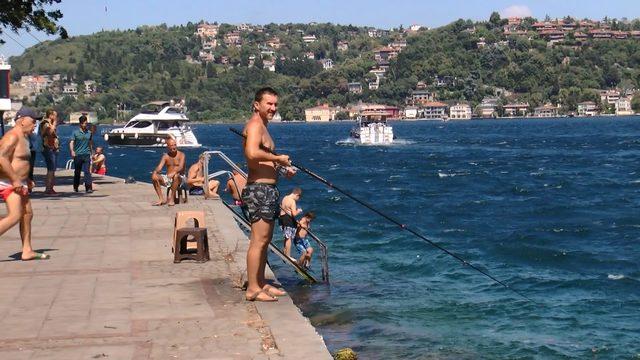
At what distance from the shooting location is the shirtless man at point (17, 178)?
39.6 ft

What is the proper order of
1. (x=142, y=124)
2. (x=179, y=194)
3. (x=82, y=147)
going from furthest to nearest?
(x=142, y=124)
(x=82, y=147)
(x=179, y=194)

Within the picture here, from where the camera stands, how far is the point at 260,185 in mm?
9781

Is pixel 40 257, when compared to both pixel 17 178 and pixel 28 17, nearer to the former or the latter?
pixel 17 178

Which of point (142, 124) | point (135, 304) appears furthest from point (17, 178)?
point (142, 124)

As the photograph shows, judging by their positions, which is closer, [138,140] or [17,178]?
[17,178]

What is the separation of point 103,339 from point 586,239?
18751mm

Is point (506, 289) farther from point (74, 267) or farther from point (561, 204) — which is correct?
point (561, 204)

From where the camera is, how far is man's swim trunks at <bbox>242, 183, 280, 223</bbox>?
31.7 ft

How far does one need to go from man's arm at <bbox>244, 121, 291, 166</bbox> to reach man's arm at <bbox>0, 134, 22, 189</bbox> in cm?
366

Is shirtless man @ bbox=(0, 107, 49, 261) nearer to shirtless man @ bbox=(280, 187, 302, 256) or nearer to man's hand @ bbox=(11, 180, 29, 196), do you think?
man's hand @ bbox=(11, 180, 29, 196)

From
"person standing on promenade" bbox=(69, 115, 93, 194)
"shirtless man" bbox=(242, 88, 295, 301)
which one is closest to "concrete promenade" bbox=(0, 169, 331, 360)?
"shirtless man" bbox=(242, 88, 295, 301)

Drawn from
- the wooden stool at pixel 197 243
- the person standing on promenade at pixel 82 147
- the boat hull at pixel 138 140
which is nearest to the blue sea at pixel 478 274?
the wooden stool at pixel 197 243

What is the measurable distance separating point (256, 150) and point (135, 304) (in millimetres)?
1814

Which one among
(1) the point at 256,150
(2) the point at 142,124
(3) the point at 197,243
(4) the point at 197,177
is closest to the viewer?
(1) the point at 256,150
